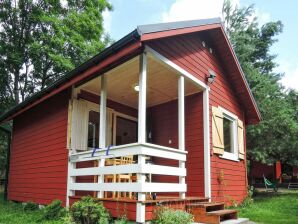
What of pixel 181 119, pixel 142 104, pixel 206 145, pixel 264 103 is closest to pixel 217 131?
pixel 206 145

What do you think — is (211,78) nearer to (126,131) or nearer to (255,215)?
(126,131)

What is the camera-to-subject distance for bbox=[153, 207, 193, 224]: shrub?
495 cm

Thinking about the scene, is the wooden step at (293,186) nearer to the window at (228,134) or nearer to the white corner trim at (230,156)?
the white corner trim at (230,156)

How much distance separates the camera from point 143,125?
17.6 feet

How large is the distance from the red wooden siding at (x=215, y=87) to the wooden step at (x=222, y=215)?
1.22m

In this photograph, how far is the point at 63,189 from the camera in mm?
7230

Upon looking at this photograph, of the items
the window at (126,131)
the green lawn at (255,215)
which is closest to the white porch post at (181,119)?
the green lawn at (255,215)

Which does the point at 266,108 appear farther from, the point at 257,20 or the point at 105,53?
the point at 105,53

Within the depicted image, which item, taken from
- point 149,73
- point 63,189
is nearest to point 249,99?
point 149,73

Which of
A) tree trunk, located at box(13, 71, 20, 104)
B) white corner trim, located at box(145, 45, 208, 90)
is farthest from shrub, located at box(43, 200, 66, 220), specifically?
tree trunk, located at box(13, 71, 20, 104)

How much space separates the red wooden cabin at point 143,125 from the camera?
5.59m

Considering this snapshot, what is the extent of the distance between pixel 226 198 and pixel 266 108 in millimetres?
6355

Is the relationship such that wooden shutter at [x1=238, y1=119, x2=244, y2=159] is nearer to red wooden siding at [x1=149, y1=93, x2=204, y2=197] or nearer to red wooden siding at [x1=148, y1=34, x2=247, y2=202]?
red wooden siding at [x1=148, y1=34, x2=247, y2=202]

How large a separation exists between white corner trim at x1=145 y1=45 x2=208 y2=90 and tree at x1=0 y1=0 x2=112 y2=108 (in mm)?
11926
